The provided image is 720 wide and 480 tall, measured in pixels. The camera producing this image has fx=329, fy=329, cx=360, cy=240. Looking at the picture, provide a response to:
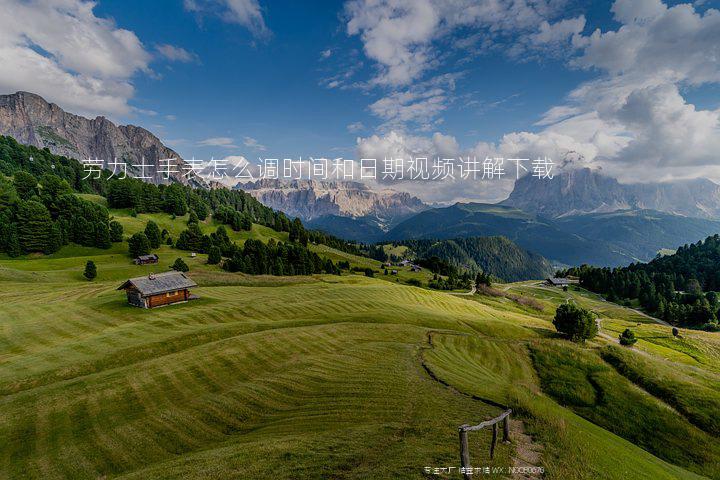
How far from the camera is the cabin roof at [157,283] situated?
180ft

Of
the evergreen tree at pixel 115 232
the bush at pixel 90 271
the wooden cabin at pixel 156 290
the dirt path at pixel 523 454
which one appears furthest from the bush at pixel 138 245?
the dirt path at pixel 523 454

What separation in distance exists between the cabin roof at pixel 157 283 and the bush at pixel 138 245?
2660 inches

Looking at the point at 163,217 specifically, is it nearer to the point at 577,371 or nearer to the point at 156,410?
the point at 156,410

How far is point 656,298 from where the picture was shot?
156 meters

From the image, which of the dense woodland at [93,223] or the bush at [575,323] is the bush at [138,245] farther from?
the bush at [575,323]

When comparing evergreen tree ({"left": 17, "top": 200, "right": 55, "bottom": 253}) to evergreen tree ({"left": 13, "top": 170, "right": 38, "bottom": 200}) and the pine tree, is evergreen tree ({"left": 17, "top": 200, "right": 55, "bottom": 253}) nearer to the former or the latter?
evergreen tree ({"left": 13, "top": 170, "right": 38, "bottom": 200})

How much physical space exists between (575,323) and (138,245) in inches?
5124

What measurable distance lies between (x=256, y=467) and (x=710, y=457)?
3110 centimetres

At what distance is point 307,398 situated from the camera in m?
25.0

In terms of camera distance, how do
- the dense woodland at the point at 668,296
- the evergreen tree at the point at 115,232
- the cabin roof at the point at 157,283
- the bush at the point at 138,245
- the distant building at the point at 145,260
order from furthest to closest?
the dense woodland at the point at 668,296
the evergreen tree at the point at 115,232
the bush at the point at 138,245
the distant building at the point at 145,260
the cabin roof at the point at 157,283

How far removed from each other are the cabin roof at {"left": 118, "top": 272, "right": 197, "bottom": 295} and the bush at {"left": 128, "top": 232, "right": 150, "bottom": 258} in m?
67.6

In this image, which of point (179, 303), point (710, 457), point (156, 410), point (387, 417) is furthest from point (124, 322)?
point (710, 457)

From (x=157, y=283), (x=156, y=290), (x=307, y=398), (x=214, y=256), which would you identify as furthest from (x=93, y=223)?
(x=307, y=398)

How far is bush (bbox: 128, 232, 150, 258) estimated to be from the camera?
115 m
